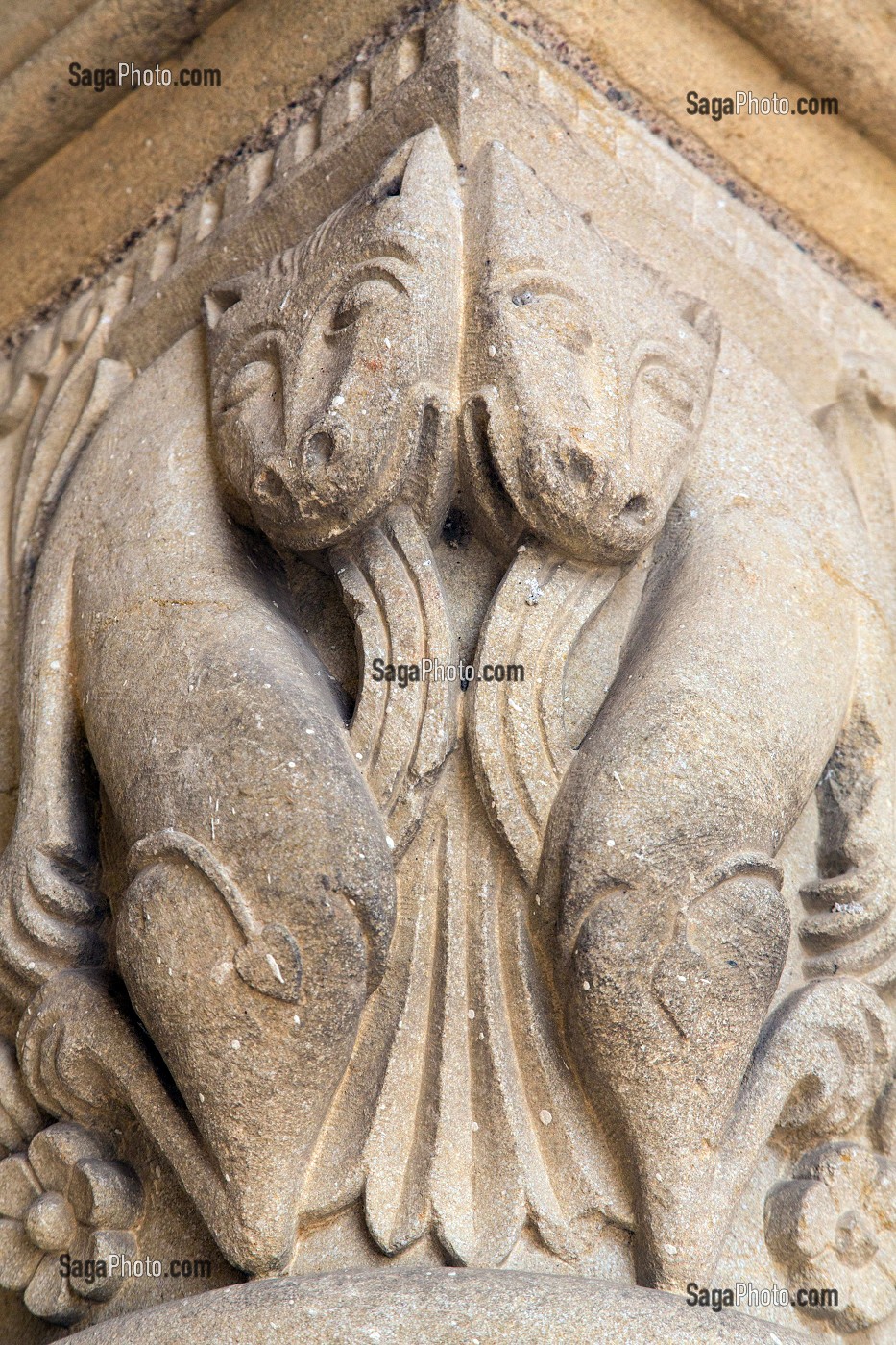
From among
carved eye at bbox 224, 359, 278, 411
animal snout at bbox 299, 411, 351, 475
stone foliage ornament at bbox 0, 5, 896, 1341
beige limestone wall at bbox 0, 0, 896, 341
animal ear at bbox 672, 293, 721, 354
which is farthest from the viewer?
Result: beige limestone wall at bbox 0, 0, 896, 341

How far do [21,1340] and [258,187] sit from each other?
151cm

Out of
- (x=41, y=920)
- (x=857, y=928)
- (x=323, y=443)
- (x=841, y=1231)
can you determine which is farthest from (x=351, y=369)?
(x=841, y=1231)

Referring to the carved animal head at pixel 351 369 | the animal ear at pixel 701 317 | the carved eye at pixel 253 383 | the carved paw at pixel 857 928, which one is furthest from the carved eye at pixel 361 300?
the carved paw at pixel 857 928

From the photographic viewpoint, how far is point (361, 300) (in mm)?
1632

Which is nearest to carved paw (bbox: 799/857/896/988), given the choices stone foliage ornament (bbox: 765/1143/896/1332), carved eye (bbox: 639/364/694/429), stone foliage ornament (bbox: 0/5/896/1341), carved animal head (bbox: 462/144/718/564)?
stone foliage ornament (bbox: 0/5/896/1341)

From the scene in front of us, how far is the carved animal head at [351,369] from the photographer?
5.13 feet

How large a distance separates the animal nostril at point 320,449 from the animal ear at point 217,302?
42cm

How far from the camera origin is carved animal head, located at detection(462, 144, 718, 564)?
1570mm

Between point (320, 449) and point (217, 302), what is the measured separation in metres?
0.51

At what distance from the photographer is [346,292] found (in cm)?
167

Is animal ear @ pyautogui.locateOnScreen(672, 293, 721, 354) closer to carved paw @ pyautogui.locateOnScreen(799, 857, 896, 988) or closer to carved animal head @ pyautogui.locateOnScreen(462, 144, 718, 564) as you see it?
carved animal head @ pyautogui.locateOnScreen(462, 144, 718, 564)

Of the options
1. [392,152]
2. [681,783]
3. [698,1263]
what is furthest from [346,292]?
[698,1263]

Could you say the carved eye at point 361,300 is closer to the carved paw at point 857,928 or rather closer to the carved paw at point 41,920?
the carved paw at point 41,920

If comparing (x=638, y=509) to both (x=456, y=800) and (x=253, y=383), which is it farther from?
(x=253, y=383)
